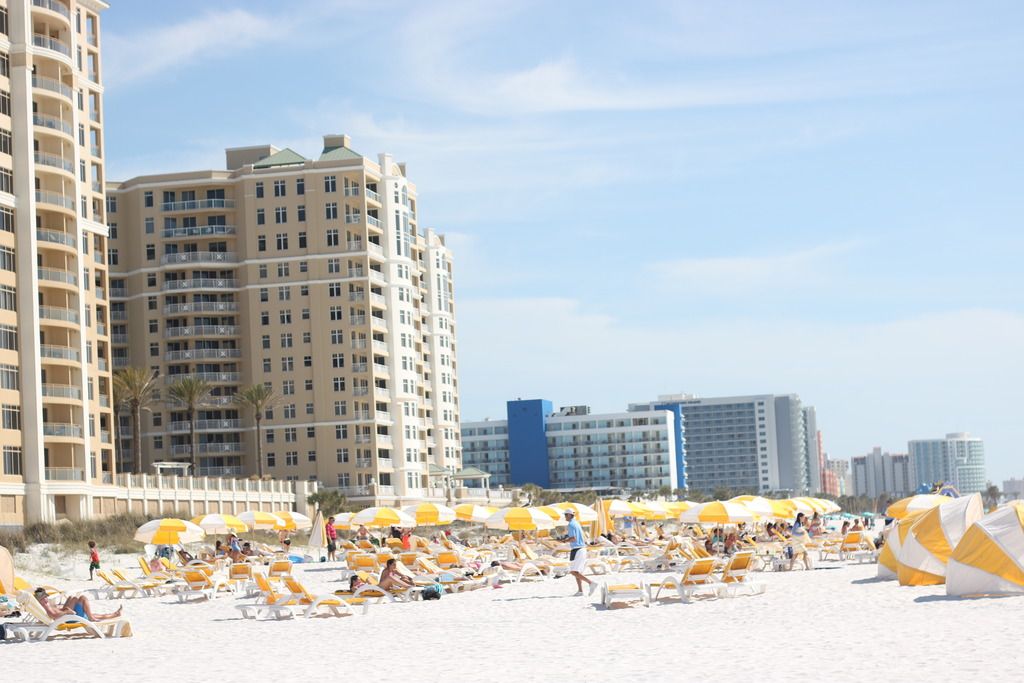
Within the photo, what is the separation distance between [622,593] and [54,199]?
43625 millimetres

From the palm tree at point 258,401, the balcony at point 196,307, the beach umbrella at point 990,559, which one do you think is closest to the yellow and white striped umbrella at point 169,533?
the beach umbrella at point 990,559

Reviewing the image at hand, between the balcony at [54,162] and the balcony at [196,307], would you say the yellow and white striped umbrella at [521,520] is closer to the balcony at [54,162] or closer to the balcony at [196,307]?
the balcony at [54,162]

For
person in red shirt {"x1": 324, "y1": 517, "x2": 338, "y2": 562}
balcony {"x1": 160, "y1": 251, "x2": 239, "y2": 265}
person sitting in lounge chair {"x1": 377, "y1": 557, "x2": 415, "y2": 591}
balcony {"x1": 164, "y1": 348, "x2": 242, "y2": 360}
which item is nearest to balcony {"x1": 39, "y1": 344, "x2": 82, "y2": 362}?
person in red shirt {"x1": 324, "y1": 517, "x2": 338, "y2": 562}

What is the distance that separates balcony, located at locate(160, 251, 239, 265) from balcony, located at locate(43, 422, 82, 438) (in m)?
36.3

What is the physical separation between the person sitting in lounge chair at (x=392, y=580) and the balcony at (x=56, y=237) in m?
37.4

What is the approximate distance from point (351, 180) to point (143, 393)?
76.4 feet

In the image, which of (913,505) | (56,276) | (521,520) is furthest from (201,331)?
(913,505)

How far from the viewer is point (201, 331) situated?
95000 millimetres

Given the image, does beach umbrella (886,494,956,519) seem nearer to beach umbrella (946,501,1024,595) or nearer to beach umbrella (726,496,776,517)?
beach umbrella (726,496,776,517)

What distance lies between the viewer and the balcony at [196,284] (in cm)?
9481

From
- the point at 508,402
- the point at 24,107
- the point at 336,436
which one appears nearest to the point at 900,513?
the point at 24,107

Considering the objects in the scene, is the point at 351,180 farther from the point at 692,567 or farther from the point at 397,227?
the point at 692,567

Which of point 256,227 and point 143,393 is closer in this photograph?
point 143,393

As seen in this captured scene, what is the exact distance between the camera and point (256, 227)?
314ft
